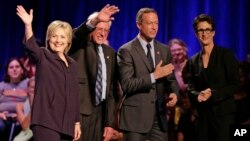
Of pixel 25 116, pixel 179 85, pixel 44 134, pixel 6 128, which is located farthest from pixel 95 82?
pixel 6 128

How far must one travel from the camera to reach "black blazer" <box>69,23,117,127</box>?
375cm

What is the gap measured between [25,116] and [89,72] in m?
2.04

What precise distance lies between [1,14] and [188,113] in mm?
3667

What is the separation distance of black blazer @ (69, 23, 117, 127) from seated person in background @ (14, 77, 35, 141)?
71.2 inches

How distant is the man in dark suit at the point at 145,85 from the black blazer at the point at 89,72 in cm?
13

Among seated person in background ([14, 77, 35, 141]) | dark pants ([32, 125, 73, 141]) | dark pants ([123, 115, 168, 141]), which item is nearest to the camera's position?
dark pants ([32, 125, 73, 141])

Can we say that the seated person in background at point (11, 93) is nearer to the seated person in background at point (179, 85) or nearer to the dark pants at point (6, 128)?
the dark pants at point (6, 128)

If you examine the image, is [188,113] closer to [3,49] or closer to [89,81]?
[89,81]

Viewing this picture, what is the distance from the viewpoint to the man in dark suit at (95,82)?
3738 mm

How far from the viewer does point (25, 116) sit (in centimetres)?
559

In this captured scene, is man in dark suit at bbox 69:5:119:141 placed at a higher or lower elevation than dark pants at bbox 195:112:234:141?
higher

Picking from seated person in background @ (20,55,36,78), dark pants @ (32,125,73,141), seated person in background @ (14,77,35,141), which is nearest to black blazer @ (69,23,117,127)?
dark pants @ (32,125,73,141)

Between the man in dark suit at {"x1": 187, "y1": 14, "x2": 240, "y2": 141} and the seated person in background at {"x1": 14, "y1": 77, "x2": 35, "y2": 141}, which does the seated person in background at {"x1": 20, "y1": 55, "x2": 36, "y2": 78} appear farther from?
the man in dark suit at {"x1": 187, "y1": 14, "x2": 240, "y2": 141}

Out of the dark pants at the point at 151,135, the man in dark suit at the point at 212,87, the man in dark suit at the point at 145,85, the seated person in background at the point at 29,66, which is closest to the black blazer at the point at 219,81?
the man in dark suit at the point at 212,87
